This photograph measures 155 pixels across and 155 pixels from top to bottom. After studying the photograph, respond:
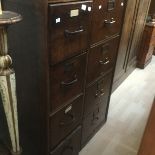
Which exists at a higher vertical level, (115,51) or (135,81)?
(115,51)

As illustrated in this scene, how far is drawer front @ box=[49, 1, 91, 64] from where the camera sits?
871 millimetres

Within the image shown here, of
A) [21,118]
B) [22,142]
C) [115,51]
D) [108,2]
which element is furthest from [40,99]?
[115,51]

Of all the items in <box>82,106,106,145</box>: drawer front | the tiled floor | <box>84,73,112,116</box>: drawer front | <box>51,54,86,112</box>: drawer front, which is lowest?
the tiled floor

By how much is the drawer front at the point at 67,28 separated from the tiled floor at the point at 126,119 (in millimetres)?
954

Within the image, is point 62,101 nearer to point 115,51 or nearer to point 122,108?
point 115,51

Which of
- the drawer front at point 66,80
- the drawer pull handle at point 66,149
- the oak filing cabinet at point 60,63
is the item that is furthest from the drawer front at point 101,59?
the drawer pull handle at point 66,149

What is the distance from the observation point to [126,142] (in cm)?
180

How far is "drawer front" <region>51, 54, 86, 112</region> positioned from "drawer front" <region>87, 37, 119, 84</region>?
0.40ft

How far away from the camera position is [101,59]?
145 centimetres

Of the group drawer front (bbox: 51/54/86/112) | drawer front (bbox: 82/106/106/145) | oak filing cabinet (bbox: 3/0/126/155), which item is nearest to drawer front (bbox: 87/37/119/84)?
oak filing cabinet (bbox: 3/0/126/155)

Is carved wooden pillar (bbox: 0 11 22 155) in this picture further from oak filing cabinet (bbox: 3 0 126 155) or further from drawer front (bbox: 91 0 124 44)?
drawer front (bbox: 91 0 124 44)

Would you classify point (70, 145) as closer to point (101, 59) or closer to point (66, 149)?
point (66, 149)

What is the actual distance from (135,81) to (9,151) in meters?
2.08

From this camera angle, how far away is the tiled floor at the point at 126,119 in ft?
5.64
